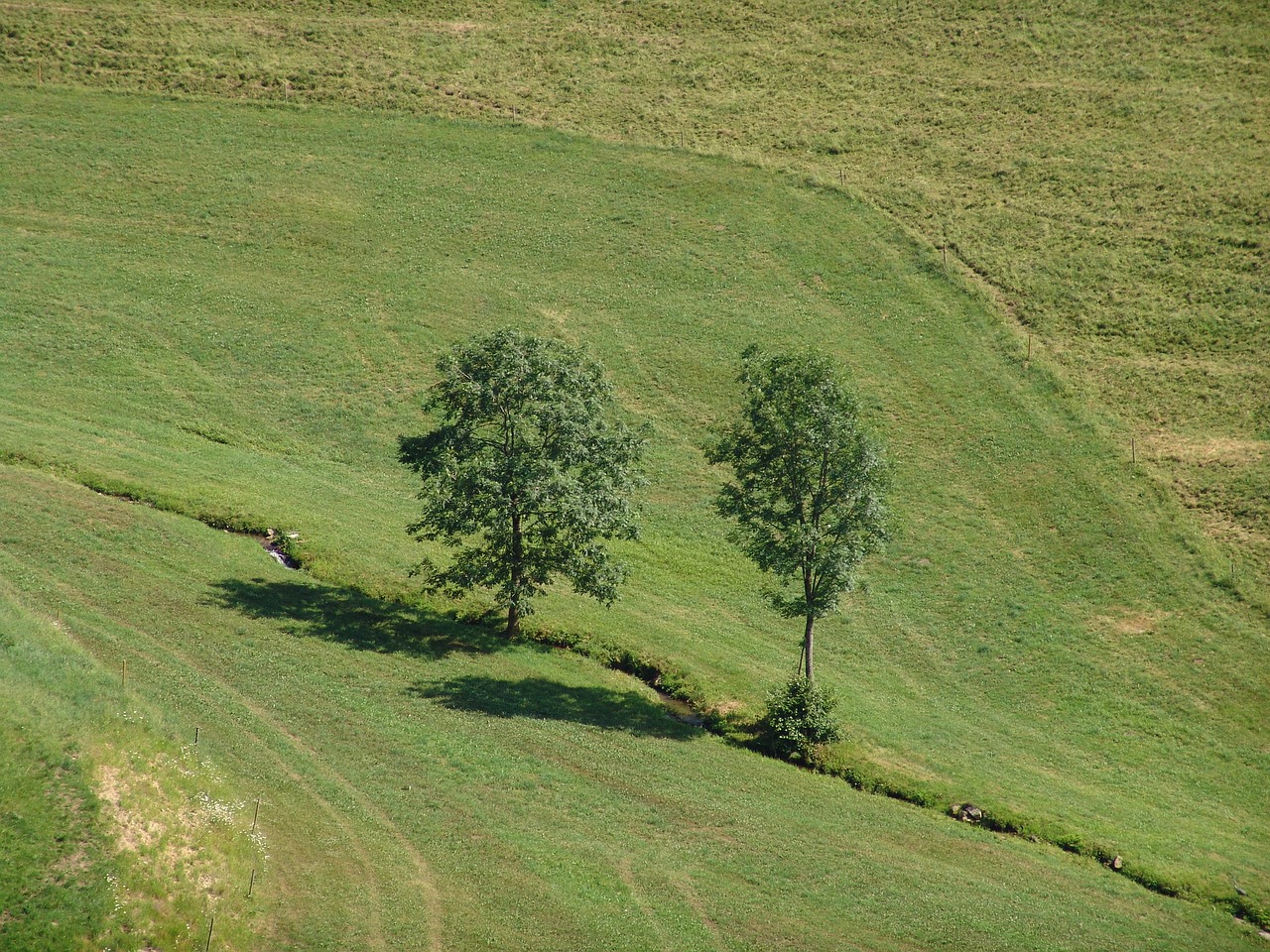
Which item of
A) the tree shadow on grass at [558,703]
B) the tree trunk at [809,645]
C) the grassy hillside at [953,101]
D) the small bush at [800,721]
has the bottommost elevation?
the tree shadow on grass at [558,703]

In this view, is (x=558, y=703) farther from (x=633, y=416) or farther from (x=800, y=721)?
(x=633, y=416)

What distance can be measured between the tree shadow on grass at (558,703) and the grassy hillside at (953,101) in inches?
1540

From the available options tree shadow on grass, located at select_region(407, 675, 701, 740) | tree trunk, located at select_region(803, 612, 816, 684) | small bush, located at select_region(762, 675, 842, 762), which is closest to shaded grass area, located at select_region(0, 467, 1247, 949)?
tree shadow on grass, located at select_region(407, 675, 701, 740)

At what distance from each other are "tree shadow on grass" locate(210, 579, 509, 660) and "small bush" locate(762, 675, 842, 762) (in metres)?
12.5

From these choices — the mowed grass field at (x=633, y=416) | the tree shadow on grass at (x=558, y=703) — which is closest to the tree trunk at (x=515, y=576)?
the mowed grass field at (x=633, y=416)

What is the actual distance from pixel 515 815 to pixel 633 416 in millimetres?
36818

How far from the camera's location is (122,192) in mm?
83375

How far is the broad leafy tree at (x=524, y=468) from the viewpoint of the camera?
157 feet

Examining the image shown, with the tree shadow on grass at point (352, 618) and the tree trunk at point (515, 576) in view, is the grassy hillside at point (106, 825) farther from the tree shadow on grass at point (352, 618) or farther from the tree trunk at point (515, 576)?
the tree trunk at point (515, 576)

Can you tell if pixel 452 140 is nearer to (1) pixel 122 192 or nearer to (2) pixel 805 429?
(1) pixel 122 192

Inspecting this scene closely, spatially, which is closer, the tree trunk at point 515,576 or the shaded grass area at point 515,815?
the shaded grass area at point 515,815

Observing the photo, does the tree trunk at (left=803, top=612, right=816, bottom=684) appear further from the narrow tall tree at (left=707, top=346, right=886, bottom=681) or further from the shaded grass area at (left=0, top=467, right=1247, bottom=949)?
the shaded grass area at (left=0, top=467, right=1247, bottom=949)

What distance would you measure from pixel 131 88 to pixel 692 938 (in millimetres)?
87860

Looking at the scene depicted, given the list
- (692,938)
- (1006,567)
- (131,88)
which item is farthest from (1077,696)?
(131,88)
